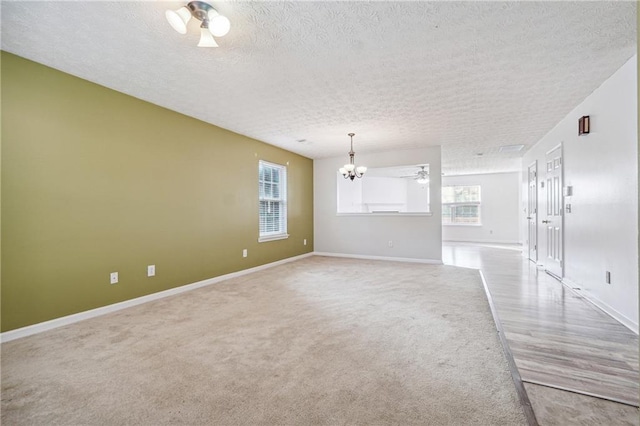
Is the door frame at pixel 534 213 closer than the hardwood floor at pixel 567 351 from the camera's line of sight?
No

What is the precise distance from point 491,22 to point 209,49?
7.30 ft

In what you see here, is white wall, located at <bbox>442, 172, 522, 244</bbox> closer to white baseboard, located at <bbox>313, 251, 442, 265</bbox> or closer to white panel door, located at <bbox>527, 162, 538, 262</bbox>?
white panel door, located at <bbox>527, 162, 538, 262</bbox>

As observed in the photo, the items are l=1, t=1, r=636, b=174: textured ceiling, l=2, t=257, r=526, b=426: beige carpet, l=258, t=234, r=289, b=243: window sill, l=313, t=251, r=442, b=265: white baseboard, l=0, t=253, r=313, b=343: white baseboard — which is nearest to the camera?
l=2, t=257, r=526, b=426: beige carpet

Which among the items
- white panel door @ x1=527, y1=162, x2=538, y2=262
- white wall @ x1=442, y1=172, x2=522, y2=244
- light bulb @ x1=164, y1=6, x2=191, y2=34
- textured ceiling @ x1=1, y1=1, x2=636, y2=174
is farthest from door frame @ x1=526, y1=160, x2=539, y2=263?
light bulb @ x1=164, y1=6, x2=191, y2=34

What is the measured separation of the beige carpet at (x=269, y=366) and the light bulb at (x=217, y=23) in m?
2.33

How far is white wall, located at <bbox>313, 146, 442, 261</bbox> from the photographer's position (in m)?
6.06

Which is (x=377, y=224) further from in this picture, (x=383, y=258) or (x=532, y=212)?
(x=532, y=212)

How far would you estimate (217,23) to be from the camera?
6.24ft

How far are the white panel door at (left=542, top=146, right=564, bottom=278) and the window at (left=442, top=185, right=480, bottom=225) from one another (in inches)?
205

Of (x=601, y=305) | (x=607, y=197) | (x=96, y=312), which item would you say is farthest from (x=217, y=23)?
(x=601, y=305)

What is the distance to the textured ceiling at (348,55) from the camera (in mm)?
1992

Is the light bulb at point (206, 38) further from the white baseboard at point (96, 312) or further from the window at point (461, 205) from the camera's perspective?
the window at point (461, 205)

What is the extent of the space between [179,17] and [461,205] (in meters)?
10.5

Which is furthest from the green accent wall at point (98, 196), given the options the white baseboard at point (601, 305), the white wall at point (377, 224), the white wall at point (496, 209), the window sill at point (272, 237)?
the white wall at point (496, 209)
